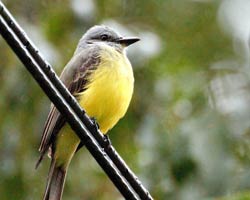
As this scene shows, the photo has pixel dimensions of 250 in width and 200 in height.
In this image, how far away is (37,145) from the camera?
5.84 m

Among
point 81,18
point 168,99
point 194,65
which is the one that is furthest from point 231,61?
point 81,18

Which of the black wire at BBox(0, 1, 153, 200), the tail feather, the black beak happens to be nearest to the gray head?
the black beak

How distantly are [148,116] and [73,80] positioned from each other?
1.26 m

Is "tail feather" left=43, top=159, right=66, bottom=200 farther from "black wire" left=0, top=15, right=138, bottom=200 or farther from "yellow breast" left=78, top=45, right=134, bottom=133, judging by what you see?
"black wire" left=0, top=15, right=138, bottom=200

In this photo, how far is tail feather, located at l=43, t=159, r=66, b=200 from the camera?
433 centimetres

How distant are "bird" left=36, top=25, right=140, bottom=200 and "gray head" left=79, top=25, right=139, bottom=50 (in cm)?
21

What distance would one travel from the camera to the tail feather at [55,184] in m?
4.33

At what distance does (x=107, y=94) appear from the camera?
15.2 ft

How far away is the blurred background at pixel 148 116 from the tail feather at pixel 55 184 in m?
0.78

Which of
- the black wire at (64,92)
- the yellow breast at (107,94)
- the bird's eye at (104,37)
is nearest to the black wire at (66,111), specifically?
the black wire at (64,92)

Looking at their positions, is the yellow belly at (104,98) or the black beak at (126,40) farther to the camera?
the black beak at (126,40)

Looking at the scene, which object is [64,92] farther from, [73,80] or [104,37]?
[104,37]

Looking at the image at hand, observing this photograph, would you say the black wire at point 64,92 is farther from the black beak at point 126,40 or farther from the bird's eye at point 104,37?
the bird's eye at point 104,37

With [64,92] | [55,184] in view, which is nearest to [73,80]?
[55,184]
